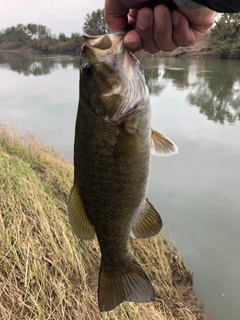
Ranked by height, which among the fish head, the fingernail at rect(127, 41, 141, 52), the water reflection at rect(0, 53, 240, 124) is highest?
the fingernail at rect(127, 41, 141, 52)

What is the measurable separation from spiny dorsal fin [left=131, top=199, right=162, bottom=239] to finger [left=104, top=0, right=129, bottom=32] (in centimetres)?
92

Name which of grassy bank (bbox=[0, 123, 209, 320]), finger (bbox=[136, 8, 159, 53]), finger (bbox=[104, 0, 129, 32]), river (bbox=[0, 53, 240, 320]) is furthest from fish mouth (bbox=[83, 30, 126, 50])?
river (bbox=[0, 53, 240, 320])

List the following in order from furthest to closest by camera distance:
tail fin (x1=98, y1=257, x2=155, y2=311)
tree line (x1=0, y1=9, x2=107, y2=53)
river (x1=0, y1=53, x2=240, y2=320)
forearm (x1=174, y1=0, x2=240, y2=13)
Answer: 1. tree line (x1=0, y1=9, x2=107, y2=53)
2. river (x1=0, y1=53, x2=240, y2=320)
3. tail fin (x1=98, y1=257, x2=155, y2=311)
4. forearm (x1=174, y1=0, x2=240, y2=13)

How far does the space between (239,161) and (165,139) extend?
7029 mm

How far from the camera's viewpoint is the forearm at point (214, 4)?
1.25 meters

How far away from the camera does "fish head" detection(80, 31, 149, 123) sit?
4.39 ft

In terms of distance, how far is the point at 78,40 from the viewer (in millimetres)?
50250

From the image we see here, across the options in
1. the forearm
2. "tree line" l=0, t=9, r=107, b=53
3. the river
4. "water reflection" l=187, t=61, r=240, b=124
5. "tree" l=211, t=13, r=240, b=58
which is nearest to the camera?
the forearm

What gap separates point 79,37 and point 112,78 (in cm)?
5411

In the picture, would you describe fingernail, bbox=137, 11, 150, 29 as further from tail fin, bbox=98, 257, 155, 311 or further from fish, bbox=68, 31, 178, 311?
tail fin, bbox=98, 257, 155, 311

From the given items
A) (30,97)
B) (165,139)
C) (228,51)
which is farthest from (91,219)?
(228,51)

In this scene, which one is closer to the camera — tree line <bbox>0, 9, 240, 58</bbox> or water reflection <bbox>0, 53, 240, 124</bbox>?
water reflection <bbox>0, 53, 240, 124</bbox>

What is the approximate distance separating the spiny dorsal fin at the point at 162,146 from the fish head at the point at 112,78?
0.26m

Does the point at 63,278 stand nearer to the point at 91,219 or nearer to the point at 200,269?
the point at 91,219
